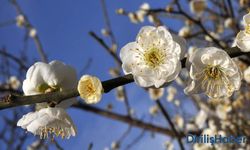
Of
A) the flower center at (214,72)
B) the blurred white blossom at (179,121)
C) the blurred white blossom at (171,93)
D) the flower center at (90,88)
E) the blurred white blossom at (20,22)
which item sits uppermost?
the blurred white blossom at (20,22)

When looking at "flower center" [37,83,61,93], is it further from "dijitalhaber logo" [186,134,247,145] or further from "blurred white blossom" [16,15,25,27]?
"blurred white blossom" [16,15,25,27]

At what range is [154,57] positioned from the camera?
3.85 ft

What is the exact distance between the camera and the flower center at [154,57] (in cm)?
116

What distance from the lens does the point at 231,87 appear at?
1.16 meters

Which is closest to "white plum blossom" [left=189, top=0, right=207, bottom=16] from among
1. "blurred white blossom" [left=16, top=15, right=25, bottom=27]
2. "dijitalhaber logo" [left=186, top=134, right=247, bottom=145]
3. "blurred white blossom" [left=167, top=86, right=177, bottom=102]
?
"dijitalhaber logo" [left=186, top=134, right=247, bottom=145]

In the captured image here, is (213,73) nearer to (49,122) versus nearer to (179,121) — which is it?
(49,122)

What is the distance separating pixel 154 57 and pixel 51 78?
0.33m

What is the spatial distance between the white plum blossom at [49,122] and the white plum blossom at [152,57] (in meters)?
0.23

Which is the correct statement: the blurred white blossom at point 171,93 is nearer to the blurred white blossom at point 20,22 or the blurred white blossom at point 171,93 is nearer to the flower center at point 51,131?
the blurred white blossom at point 20,22

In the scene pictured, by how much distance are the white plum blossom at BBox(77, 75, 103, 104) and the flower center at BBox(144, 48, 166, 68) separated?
0.19 m

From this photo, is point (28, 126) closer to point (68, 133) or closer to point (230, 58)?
point (68, 133)

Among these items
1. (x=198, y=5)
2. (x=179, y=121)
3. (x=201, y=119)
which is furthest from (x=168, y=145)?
(x=198, y=5)

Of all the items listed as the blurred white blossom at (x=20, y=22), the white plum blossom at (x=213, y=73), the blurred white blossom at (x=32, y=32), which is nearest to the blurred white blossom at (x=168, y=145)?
the blurred white blossom at (x=32, y=32)

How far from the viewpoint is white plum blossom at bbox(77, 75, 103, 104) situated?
41.7 inches
